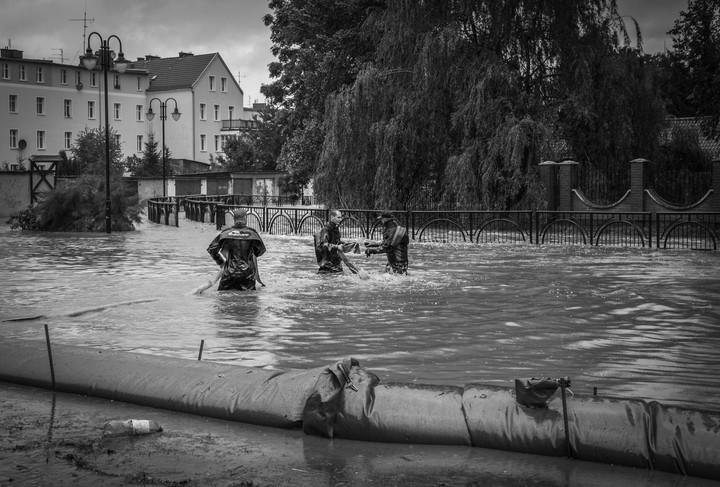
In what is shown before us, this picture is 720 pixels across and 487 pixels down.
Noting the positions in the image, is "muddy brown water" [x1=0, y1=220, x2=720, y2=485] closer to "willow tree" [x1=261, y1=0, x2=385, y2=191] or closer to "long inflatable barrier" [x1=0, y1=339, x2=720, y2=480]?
"long inflatable barrier" [x1=0, y1=339, x2=720, y2=480]

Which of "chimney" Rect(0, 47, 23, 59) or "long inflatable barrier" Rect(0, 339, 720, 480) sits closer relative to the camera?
"long inflatable barrier" Rect(0, 339, 720, 480)

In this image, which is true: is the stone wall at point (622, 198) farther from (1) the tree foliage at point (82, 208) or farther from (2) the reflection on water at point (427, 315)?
(1) the tree foliage at point (82, 208)

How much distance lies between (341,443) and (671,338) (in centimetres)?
620

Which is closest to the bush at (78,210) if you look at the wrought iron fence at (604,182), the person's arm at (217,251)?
the wrought iron fence at (604,182)

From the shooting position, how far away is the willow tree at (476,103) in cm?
3322

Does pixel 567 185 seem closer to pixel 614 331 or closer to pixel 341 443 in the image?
pixel 614 331

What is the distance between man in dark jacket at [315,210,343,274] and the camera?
18.7m

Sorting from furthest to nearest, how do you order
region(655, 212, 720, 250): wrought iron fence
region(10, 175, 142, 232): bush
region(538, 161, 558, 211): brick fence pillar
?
region(10, 175, 142, 232): bush, region(538, 161, 558, 211): brick fence pillar, region(655, 212, 720, 250): wrought iron fence

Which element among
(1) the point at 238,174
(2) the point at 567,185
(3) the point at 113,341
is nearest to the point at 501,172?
(2) the point at 567,185

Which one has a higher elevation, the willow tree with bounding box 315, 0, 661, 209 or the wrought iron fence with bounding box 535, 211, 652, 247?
the willow tree with bounding box 315, 0, 661, 209

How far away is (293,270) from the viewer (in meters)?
20.4

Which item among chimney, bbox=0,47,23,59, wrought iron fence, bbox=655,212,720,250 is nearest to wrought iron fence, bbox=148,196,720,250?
wrought iron fence, bbox=655,212,720,250

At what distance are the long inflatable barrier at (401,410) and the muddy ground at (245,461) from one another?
0.31 ft

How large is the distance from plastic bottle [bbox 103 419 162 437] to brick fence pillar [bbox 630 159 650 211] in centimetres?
2967
